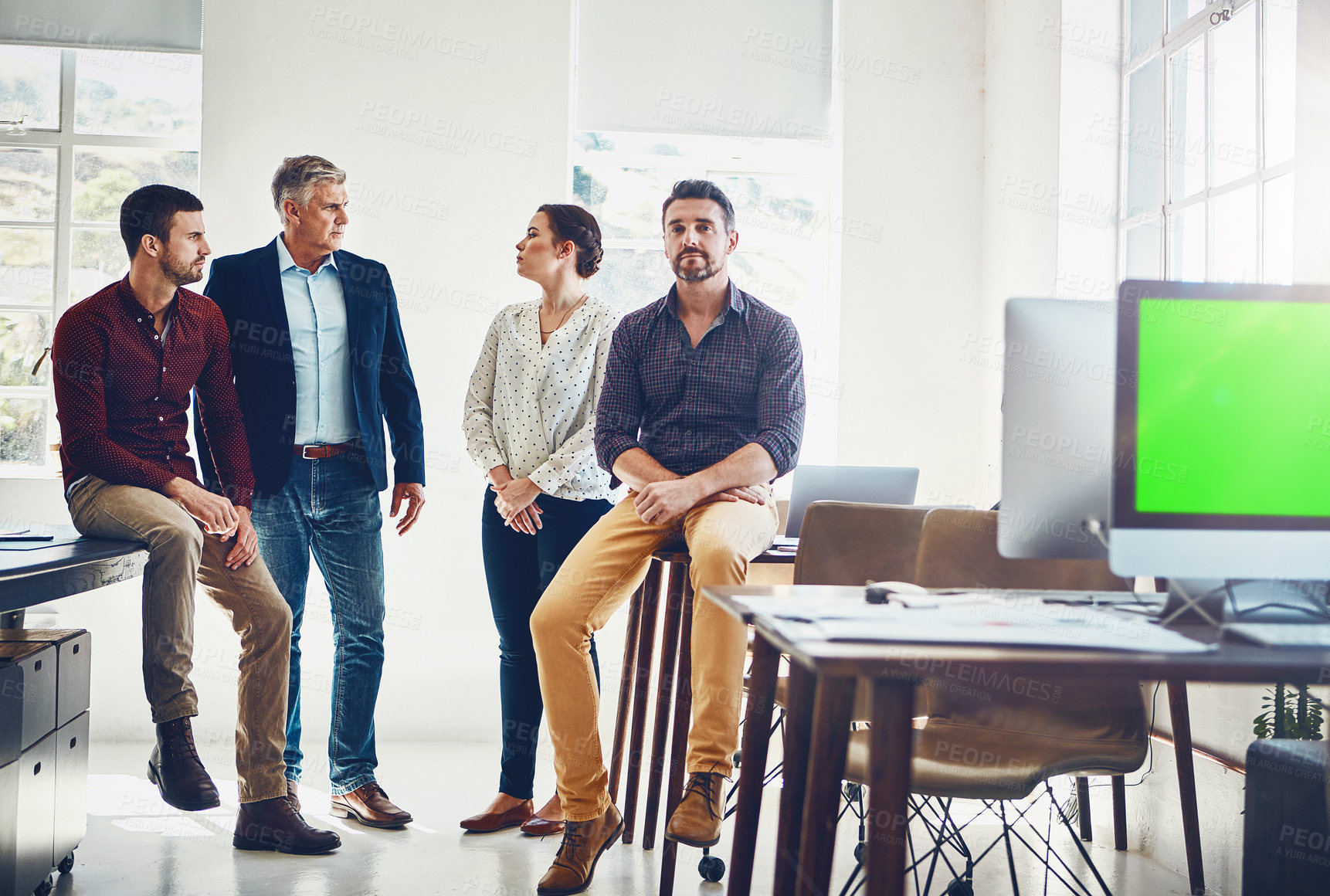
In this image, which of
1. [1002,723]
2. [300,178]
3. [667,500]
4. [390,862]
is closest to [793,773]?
[1002,723]

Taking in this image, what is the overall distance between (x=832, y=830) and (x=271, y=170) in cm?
367

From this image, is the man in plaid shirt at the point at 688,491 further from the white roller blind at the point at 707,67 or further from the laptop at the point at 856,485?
the white roller blind at the point at 707,67

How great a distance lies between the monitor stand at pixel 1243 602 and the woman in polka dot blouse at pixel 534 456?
171cm

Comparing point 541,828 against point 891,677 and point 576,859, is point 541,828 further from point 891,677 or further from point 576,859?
point 891,677

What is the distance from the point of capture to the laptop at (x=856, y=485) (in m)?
3.15

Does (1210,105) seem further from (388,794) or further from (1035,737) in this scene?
(388,794)

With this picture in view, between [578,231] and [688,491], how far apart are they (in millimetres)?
1039

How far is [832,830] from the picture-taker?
1.36m

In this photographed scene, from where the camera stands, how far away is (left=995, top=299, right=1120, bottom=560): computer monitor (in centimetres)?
161

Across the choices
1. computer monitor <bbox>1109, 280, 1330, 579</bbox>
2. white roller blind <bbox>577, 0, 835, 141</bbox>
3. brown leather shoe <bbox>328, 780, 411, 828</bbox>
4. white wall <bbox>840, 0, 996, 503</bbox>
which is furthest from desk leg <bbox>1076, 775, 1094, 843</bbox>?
white roller blind <bbox>577, 0, 835, 141</bbox>

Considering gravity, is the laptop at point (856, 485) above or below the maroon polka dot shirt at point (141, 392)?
below

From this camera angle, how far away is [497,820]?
2.97m

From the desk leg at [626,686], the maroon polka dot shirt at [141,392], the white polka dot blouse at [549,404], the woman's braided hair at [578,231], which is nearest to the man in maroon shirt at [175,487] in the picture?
the maroon polka dot shirt at [141,392]

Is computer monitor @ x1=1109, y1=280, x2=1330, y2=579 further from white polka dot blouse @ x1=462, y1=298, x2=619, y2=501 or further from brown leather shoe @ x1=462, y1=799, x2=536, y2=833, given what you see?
brown leather shoe @ x1=462, y1=799, x2=536, y2=833
